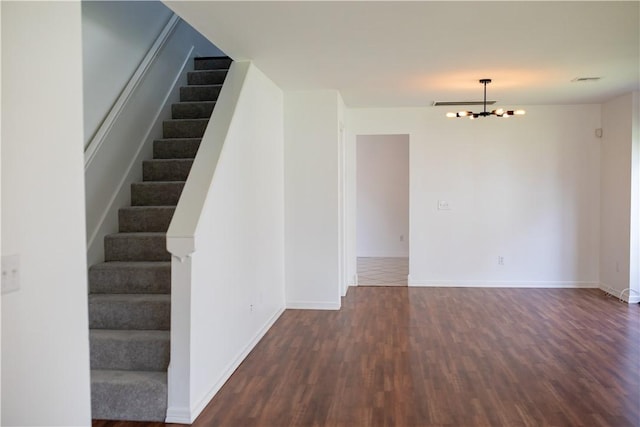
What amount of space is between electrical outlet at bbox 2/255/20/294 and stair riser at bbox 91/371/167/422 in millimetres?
1628

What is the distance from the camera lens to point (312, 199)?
18.7 ft

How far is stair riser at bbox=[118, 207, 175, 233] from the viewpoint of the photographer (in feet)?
13.5

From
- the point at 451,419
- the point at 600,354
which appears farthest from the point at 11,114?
the point at 600,354

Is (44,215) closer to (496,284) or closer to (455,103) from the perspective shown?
(455,103)

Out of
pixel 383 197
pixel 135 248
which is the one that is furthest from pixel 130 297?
pixel 383 197

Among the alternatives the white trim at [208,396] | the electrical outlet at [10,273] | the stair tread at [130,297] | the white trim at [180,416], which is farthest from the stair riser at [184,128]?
the electrical outlet at [10,273]

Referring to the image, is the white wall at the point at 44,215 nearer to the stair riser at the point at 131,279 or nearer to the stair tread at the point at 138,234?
the stair riser at the point at 131,279

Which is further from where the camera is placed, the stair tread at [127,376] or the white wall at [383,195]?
the white wall at [383,195]

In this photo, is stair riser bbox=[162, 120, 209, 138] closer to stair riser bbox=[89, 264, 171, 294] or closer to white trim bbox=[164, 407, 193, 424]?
stair riser bbox=[89, 264, 171, 294]

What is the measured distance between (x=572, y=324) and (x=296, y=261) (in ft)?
9.41

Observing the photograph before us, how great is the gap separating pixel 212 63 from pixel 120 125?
6.02 ft

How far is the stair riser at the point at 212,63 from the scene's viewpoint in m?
5.71

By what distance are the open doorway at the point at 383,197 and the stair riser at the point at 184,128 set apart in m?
5.16

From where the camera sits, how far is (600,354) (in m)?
4.02
